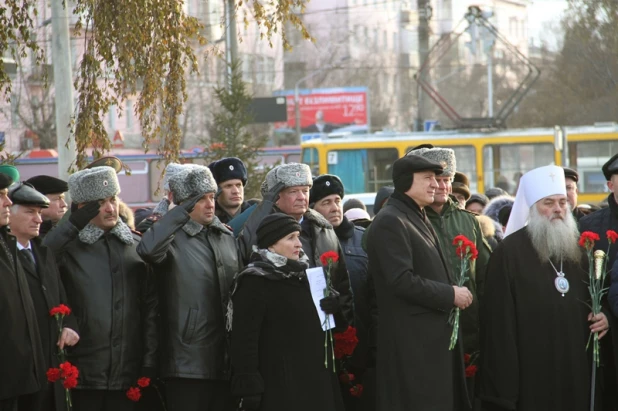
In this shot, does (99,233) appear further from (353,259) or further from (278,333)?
(353,259)

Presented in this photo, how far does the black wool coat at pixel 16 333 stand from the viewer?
20.7 ft

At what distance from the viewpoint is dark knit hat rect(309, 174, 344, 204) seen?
821 cm

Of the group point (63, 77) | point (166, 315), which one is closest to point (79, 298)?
point (166, 315)

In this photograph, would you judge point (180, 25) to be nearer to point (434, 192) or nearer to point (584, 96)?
point (434, 192)

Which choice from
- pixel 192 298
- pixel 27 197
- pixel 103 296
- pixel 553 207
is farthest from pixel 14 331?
pixel 553 207

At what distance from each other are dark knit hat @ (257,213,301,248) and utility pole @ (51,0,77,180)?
7889 millimetres

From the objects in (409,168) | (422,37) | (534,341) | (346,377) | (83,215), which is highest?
(422,37)

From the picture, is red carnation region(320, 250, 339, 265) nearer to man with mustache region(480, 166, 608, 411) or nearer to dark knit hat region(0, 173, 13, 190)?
man with mustache region(480, 166, 608, 411)

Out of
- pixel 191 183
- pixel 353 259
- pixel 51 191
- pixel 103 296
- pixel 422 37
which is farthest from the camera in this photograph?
pixel 422 37

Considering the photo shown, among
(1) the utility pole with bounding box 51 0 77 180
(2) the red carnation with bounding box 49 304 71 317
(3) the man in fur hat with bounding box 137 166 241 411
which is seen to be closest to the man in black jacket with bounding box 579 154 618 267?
(3) the man in fur hat with bounding box 137 166 241 411

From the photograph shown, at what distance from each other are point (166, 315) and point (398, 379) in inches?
60.8

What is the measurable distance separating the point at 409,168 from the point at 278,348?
1.34 metres

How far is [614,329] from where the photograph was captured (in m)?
6.92

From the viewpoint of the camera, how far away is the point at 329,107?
2413 inches
